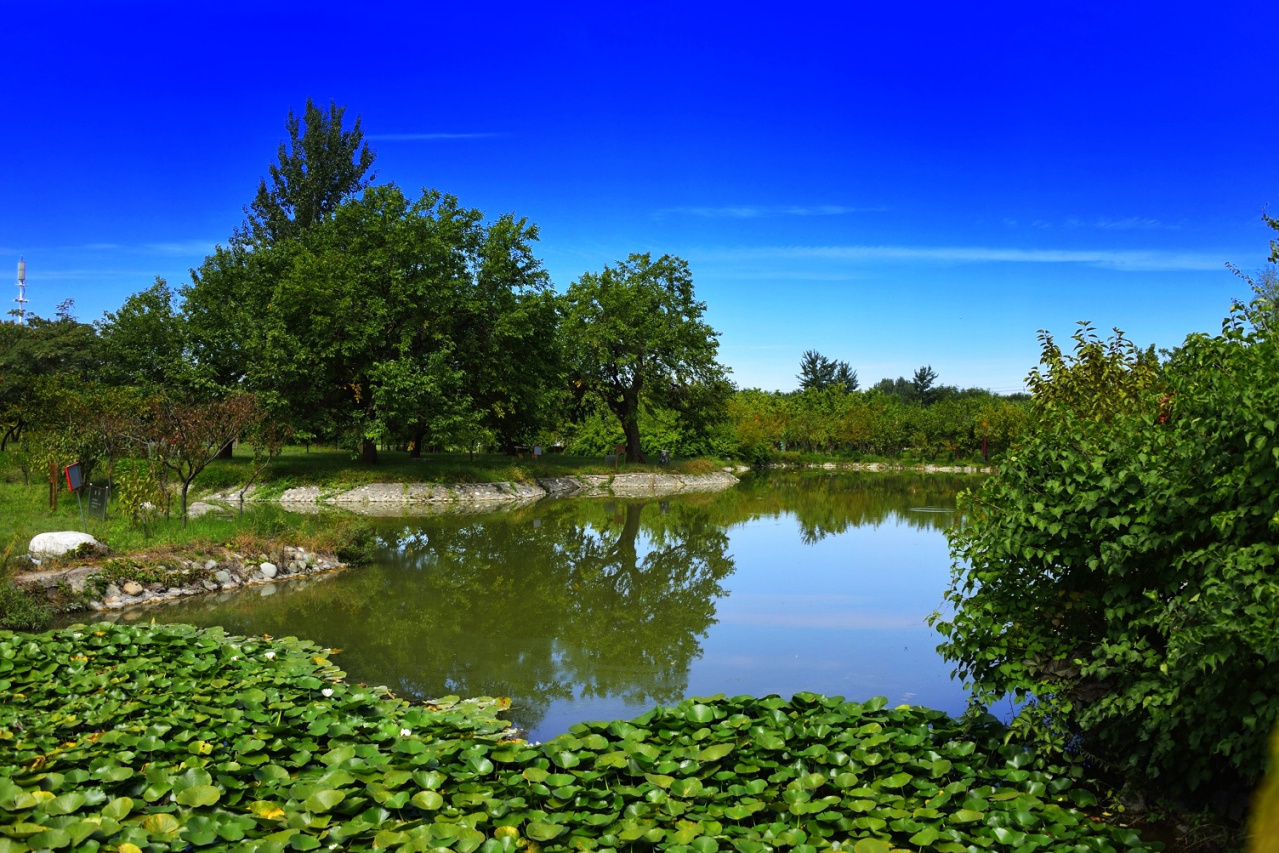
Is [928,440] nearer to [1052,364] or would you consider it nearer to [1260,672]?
[1052,364]

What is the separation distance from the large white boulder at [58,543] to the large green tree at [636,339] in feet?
77.4

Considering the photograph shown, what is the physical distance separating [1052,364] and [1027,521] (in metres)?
4.16

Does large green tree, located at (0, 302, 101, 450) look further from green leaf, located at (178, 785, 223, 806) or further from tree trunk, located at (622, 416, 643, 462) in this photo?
green leaf, located at (178, 785, 223, 806)

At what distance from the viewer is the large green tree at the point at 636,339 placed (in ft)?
113

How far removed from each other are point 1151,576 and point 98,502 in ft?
58.8

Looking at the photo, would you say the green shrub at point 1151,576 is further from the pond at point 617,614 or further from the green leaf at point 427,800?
the green leaf at point 427,800

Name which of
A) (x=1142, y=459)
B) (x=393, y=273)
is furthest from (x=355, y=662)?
(x=393, y=273)

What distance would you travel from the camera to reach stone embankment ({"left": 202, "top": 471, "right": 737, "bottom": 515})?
22969 millimetres

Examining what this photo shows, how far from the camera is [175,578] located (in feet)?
36.9

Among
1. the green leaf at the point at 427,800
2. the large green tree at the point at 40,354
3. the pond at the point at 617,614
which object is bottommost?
the pond at the point at 617,614

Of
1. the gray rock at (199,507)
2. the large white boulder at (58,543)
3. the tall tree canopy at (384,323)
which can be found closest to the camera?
the large white boulder at (58,543)

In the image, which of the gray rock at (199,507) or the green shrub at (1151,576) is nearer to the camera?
the green shrub at (1151,576)

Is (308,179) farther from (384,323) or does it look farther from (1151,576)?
(1151,576)

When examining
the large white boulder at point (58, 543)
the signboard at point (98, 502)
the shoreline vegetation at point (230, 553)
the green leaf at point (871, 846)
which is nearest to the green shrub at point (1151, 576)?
the green leaf at point (871, 846)
